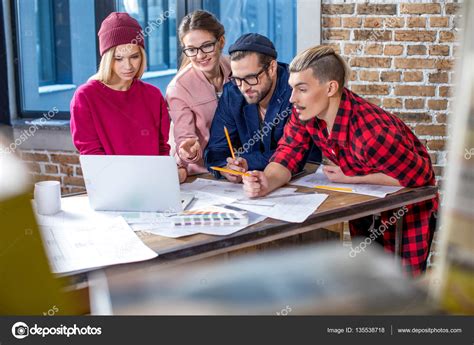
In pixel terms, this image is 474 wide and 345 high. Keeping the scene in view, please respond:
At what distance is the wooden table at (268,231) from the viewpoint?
1221 mm

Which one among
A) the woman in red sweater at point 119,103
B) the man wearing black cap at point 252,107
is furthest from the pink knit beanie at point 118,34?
the man wearing black cap at point 252,107

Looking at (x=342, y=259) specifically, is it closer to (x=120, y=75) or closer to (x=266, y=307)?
(x=266, y=307)

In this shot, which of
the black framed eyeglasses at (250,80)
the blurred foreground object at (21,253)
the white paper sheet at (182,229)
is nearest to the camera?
the blurred foreground object at (21,253)

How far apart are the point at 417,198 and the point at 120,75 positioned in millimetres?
983

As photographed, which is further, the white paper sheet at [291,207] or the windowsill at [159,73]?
the windowsill at [159,73]

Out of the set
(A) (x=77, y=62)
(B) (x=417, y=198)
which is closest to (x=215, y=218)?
(B) (x=417, y=198)

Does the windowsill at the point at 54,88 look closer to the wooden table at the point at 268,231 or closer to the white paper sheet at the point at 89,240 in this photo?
the white paper sheet at the point at 89,240

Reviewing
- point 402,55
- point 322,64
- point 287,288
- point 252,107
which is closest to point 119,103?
point 252,107

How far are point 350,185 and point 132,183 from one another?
0.65 meters

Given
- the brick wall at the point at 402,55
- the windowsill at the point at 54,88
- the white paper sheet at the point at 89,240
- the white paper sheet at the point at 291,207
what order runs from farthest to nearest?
the windowsill at the point at 54,88 < the brick wall at the point at 402,55 < the white paper sheet at the point at 291,207 < the white paper sheet at the point at 89,240

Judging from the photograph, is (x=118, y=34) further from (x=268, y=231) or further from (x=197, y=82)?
(x=268, y=231)

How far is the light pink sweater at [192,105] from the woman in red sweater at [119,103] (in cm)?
5

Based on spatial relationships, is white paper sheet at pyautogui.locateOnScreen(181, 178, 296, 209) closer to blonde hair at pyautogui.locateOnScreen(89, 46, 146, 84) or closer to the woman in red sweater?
the woman in red sweater

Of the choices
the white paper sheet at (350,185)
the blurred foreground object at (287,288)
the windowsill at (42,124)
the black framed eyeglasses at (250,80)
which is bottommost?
the white paper sheet at (350,185)
